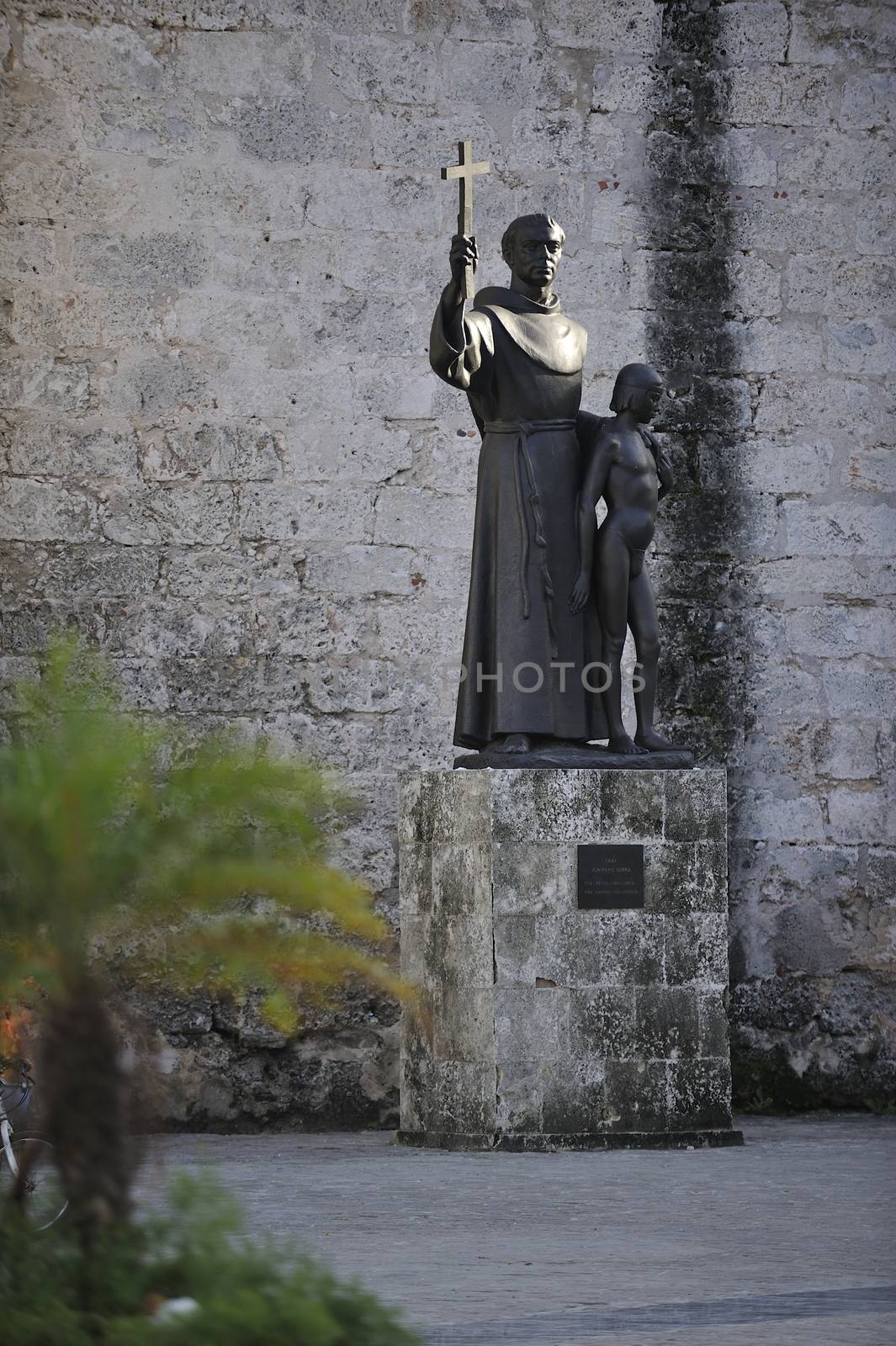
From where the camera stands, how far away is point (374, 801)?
780 cm

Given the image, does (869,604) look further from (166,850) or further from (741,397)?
(166,850)

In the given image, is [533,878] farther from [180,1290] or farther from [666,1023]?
[180,1290]

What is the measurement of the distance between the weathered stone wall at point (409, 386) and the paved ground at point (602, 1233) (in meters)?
1.35

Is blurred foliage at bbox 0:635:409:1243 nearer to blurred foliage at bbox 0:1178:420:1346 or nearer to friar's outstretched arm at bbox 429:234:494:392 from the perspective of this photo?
blurred foliage at bbox 0:1178:420:1346

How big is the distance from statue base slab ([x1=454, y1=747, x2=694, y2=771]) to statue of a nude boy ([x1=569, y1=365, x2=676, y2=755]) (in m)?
0.08

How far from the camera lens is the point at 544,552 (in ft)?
21.4

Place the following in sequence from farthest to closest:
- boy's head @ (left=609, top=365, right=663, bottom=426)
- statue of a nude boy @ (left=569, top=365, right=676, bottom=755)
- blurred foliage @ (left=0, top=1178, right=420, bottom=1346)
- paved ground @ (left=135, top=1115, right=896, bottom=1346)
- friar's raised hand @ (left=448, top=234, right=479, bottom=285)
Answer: boy's head @ (left=609, top=365, right=663, bottom=426)
statue of a nude boy @ (left=569, top=365, right=676, bottom=755)
friar's raised hand @ (left=448, top=234, right=479, bottom=285)
paved ground @ (left=135, top=1115, right=896, bottom=1346)
blurred foliage @ (left=0, top=1178, right=420, bottom=1346)

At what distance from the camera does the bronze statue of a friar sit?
255 inches

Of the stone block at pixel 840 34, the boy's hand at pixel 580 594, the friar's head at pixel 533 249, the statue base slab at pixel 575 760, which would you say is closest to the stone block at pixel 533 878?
the statue base slab at pixel 575 760

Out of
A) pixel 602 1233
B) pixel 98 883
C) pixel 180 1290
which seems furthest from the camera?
pixel 602 1233

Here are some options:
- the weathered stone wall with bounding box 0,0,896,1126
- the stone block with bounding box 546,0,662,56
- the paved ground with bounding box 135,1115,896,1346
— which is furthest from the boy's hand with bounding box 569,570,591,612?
the stone block with bounding box 546,0,662,56

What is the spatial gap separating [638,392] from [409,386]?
160 cm

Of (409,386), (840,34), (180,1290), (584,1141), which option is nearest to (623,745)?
(584,1141)

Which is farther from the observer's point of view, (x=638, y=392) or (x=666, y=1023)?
(x=638, y=392)
